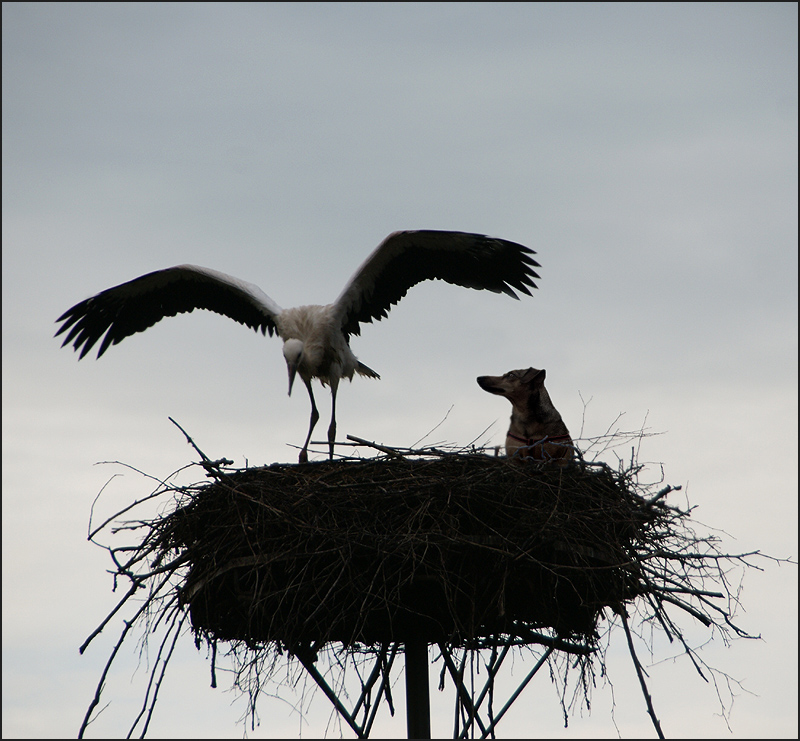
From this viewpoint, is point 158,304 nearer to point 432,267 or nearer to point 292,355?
point 292,355

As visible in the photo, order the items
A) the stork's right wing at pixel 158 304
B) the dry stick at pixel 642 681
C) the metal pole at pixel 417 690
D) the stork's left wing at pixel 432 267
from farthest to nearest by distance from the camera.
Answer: the stork's right wing at pixel 158 304 → the stork's left wing at pixel 432 267 → the metal pole at pixel 417 690 → the dry stick at pixel 642 681

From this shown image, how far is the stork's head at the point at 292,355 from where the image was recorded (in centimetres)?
798

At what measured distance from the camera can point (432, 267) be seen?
826cm

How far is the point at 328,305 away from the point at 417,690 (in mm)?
3407

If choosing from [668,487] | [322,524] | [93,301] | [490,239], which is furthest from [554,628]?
[93,301]

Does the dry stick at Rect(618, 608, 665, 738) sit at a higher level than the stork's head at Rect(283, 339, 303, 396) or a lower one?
lower

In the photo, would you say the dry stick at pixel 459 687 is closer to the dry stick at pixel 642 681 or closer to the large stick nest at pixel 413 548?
the large stick nest at pixel 413 548

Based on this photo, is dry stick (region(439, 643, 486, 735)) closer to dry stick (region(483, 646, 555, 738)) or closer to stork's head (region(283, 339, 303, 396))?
dry stick (region(483, 646, 555, 738))

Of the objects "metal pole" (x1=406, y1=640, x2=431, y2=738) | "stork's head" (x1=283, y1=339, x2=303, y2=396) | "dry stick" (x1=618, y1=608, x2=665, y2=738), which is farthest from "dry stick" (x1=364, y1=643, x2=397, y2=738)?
"stork's head" (x1=283, y1=339, x2=303, y2=396)

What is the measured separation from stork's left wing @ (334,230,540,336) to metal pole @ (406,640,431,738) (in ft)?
10.2

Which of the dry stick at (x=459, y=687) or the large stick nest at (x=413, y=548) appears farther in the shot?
the dry stick at (x=459, y=687)

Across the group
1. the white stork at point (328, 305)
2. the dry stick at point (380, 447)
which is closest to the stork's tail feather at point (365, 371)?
the white stork at point (328, 305)

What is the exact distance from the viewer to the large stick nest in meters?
5.29

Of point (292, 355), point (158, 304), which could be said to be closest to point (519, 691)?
point (292, 355)
